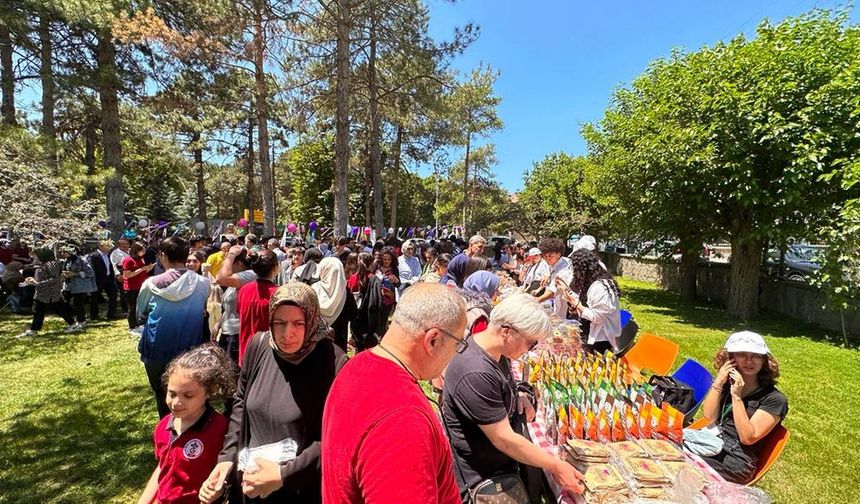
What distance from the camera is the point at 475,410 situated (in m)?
2.02

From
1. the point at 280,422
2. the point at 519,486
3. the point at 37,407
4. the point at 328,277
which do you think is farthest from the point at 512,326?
the point at 37,407

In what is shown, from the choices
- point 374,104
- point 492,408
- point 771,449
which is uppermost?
point 374,104

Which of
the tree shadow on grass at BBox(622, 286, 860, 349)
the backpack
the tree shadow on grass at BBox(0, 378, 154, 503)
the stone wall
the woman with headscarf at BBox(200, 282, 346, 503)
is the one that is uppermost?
the woman with headscarf at BBox(200, 282, 346, 503)

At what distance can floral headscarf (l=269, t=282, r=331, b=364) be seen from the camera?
1.98 m

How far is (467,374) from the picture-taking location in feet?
6.77

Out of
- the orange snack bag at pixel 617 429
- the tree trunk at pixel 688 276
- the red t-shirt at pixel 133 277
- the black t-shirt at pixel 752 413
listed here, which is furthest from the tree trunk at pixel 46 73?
the tree trunk at pixel 688 276

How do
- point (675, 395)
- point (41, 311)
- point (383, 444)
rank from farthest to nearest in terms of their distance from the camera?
point (41, 311) → point (675, 395) → point (383, 444)

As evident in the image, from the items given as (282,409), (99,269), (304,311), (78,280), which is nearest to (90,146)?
(99,269)

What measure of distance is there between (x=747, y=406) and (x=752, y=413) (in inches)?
2.0

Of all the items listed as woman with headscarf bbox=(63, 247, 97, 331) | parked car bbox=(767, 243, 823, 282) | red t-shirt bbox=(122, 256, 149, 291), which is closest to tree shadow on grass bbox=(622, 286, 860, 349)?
parked car bbox=(767, 243, 823, 282)

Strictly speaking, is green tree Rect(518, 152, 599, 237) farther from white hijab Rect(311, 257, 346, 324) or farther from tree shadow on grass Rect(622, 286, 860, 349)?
white hijab Rect(311, 257, 346, 324)

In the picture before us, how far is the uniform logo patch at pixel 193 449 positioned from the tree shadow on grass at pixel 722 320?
10435 mm

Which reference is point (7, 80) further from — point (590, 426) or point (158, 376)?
point (590, 426)

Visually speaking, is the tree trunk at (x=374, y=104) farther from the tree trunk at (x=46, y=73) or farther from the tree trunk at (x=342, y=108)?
the tree trunk at (x=46, y=73)
